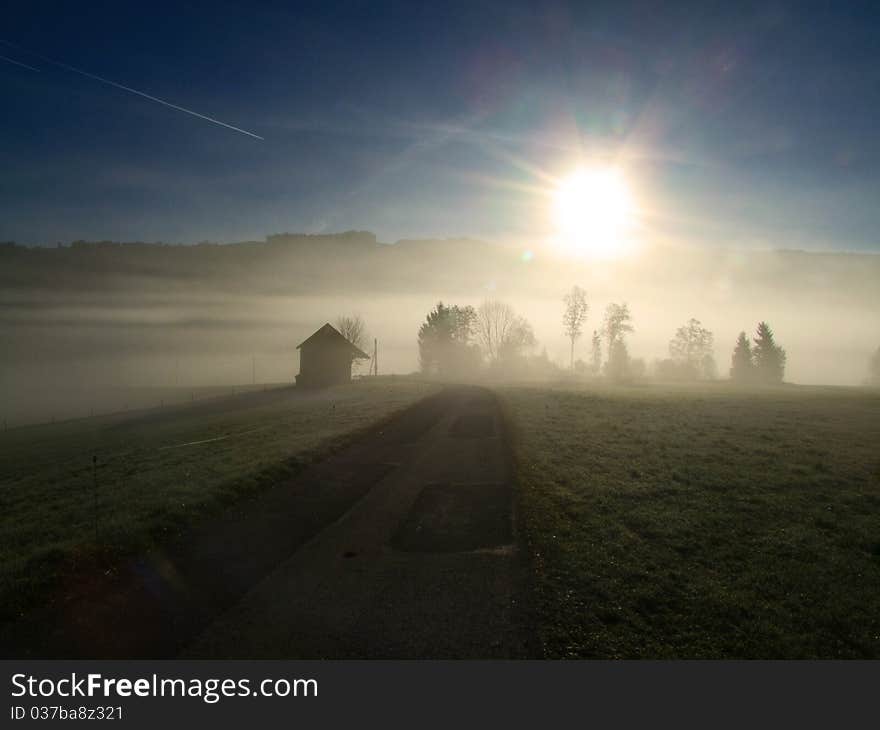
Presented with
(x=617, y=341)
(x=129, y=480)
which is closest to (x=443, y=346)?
(x=617, y=341)

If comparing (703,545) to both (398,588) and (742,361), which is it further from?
(742,361)

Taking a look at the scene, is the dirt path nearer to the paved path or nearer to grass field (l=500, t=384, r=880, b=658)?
the paved path

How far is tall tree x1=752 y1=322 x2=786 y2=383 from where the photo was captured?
3824 inches

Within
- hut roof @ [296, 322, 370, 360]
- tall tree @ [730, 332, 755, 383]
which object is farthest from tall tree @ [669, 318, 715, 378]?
hut roof @ [296, 322, 370, 360]

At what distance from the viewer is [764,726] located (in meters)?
4.89

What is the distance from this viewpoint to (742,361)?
101562mm

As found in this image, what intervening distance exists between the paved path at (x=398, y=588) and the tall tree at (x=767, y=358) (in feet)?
358

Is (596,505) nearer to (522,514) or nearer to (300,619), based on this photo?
(522,514)

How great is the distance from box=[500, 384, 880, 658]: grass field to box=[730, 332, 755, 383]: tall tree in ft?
308

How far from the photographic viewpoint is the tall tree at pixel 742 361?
328 feet

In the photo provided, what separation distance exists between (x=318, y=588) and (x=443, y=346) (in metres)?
91.8

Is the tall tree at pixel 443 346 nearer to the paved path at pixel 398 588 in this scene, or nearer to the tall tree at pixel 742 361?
the tall tree at pixel 742 361

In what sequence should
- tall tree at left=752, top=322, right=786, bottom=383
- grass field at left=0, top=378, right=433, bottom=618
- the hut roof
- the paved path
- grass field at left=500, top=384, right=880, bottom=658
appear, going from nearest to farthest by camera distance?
1. the paved path
2. grass field at left=500, top=384, right=880, bottom=658
3. grass field at left=0, top=378, right=433, bottom=618
4. the hut roof
5. tall tree at left=752, top=322, right=786, bottom=383

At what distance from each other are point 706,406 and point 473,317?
75.5 m
